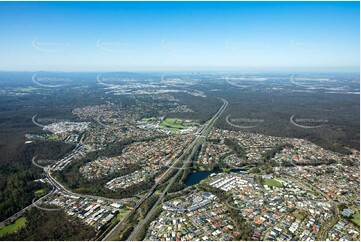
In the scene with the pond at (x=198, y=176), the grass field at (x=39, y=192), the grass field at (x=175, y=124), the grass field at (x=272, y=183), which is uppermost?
the grass field at (x=39, y=192)

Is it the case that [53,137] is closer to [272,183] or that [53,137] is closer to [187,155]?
[187,155]

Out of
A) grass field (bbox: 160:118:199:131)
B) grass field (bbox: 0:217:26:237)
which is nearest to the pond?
grass field (bbox: 0:217:26:237)

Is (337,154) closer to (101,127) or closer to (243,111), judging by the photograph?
(243,111)

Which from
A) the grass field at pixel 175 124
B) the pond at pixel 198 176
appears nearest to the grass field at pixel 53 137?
the grass field at pixel 175 124

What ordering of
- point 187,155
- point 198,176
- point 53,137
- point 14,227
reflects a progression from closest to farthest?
point 14,227, point 198,176, point 187,155, point 53,137

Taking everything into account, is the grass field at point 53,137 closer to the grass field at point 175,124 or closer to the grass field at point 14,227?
the grass field at point 175,124

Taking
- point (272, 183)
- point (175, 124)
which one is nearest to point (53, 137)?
point (175, 124)

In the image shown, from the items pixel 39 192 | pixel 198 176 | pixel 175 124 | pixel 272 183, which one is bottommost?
pixel 175 124

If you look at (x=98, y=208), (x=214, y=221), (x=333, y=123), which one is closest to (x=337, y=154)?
(x=333, y=123)

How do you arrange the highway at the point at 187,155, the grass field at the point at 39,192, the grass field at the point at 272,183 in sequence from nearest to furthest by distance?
the highway at the point at 187,155 → the grass field at the point at 39,192 → the grass field at the point at 272,183
